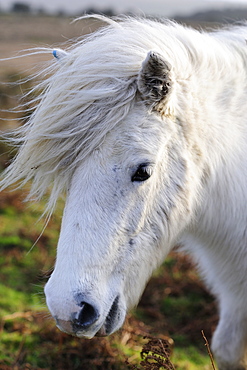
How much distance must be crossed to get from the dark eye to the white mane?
249 millimetres

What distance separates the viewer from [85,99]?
2156 mm

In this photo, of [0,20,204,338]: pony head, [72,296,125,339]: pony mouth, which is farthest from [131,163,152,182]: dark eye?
[72,296,125,339]: pony mouth

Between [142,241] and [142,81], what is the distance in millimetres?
844

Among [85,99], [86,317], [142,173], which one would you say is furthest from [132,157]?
[86,317]

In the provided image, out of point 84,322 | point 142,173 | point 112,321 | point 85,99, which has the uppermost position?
point 85,99

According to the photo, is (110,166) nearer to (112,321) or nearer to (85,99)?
(85,99)

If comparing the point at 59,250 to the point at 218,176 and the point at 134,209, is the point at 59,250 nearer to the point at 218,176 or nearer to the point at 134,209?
the point at 134,209

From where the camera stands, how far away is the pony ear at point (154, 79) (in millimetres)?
2008

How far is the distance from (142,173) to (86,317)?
2.47 feet

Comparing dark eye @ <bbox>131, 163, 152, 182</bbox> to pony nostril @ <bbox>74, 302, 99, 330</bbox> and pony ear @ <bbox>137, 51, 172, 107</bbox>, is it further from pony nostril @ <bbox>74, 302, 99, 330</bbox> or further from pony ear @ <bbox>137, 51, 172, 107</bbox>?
pony nostril @ <bbox>74, 302, 99, 330</bbox>

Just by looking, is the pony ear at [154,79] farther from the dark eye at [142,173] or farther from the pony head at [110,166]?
the dark eye at [142,173]

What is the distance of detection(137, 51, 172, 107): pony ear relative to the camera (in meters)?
2.01

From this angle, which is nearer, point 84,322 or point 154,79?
point 84,322

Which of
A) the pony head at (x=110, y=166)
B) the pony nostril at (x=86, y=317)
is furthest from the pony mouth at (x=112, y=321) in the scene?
the pony nostril at (x=86, y=317)
